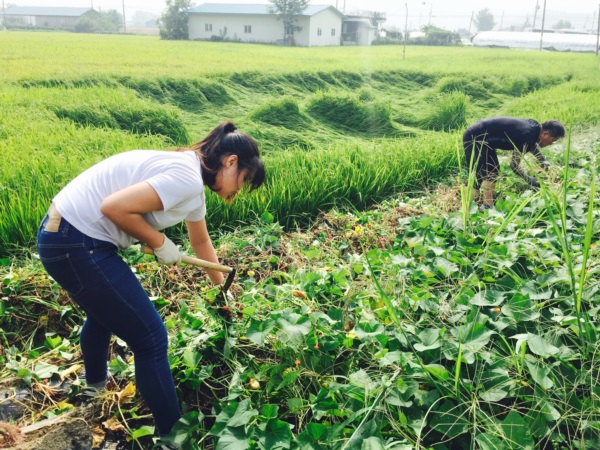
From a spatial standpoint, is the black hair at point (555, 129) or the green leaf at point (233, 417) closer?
the green leaf at point (233, 417)

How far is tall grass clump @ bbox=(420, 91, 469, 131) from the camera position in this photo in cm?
965

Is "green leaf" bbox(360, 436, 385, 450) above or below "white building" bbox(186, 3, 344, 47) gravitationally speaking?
below

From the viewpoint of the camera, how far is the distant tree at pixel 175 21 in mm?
27672

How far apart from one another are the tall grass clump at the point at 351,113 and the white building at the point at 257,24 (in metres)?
17.5

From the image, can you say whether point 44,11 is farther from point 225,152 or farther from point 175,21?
point 225,152

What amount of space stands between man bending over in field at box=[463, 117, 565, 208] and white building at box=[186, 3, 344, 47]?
2267 cm

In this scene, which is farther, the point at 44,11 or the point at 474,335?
the point at 44,11

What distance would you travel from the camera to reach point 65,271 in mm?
1624

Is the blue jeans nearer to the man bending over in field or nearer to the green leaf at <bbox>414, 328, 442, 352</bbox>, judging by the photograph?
the green leaf at <bbox>414, 328, 442, 352</bbox>

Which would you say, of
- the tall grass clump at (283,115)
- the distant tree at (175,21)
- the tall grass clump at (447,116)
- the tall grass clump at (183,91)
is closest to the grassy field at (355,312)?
the tall grass clump at (283,115)

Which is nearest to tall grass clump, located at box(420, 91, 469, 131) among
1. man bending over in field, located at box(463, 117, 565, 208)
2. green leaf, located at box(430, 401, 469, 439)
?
man bending over in field, located at box(463, 117, 565, 208)

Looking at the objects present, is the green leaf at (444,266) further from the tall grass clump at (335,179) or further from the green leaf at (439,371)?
the tall grass clump at (335,179)

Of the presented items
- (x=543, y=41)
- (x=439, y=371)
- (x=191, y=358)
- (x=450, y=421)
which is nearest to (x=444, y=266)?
(x=439, y=371)

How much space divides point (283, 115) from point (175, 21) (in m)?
22.5
